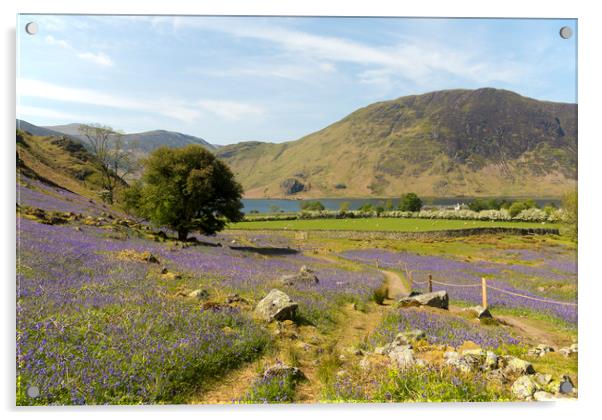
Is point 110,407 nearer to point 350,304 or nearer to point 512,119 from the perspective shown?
point 350,304

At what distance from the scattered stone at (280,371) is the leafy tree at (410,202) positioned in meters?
7.16

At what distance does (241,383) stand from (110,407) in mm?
1955

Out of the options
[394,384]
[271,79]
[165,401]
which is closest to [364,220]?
[271,79]

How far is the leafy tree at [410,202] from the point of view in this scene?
36.9 ft

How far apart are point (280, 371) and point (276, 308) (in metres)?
1.56

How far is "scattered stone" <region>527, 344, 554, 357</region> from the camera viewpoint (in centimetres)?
648

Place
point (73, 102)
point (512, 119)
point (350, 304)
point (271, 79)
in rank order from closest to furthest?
point (73, 102)
point (271, 79)
point (350, 304)
point (512, 119)

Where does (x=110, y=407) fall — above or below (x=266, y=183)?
below

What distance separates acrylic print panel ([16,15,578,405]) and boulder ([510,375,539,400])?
3 centimetres

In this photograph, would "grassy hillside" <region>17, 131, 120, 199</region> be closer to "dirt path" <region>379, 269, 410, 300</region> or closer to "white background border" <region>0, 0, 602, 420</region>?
"white background border" <region>0, 0, 602, 420</region>

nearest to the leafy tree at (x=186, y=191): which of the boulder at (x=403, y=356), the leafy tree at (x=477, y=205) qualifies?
the leafy tree at (x=477, y=205)

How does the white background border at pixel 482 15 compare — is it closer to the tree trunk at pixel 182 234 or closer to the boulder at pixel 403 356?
the boulder at pixel 403 356
